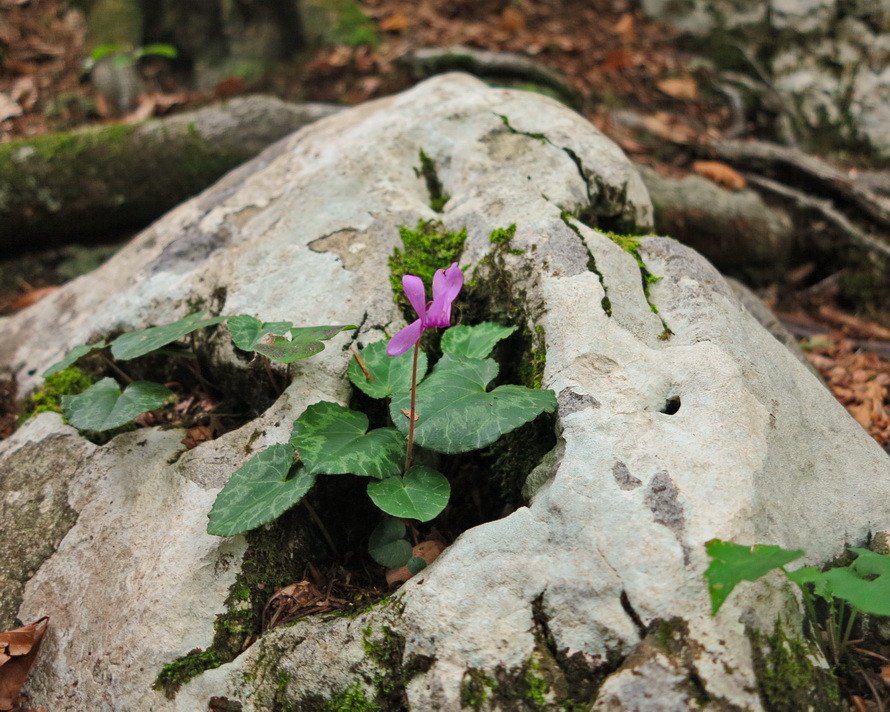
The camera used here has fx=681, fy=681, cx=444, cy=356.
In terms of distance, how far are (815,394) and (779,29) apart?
4390 millimetres

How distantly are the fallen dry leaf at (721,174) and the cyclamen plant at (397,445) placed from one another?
3341 mm

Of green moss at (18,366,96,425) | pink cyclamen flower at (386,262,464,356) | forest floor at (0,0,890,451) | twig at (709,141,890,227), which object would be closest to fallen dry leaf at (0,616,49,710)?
green moss at (18,366,96,425)

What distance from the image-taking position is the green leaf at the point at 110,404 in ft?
7.77

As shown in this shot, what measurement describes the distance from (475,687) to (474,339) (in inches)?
42.3

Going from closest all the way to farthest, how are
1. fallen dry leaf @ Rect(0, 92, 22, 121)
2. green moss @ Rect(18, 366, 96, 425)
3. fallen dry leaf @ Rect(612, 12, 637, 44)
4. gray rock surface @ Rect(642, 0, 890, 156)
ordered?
green moss @ Rect(18, 366, 96, 425), gray rock surface @ Rect(642, 0, 890, 156), fallen dry leaf @ Rect(0, 92, 22, 121), fallen dry leaf @ Rect(612, 12, 637, 44)

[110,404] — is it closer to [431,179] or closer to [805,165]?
[431,179]

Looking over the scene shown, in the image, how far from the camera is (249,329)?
2332 millimetres

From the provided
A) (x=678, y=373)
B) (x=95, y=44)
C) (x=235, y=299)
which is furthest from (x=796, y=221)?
(x=95, y=44)

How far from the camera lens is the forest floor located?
16.7 feet

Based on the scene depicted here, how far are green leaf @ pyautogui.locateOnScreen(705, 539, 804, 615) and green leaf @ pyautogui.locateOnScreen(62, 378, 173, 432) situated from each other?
6.11 feet

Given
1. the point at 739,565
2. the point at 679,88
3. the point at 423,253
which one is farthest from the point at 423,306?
the point at 679,88

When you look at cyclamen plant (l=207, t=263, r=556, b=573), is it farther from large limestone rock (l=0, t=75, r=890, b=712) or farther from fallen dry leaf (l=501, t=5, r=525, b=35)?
fallen dry leaf (l=501, t=5, r=525, b=35)

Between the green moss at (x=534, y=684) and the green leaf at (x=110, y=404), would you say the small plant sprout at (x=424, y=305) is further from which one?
the green leaf at (x=110, y=404)

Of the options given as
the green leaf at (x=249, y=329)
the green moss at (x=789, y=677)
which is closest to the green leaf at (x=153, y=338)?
the green leaf at (x=249, y=329)
